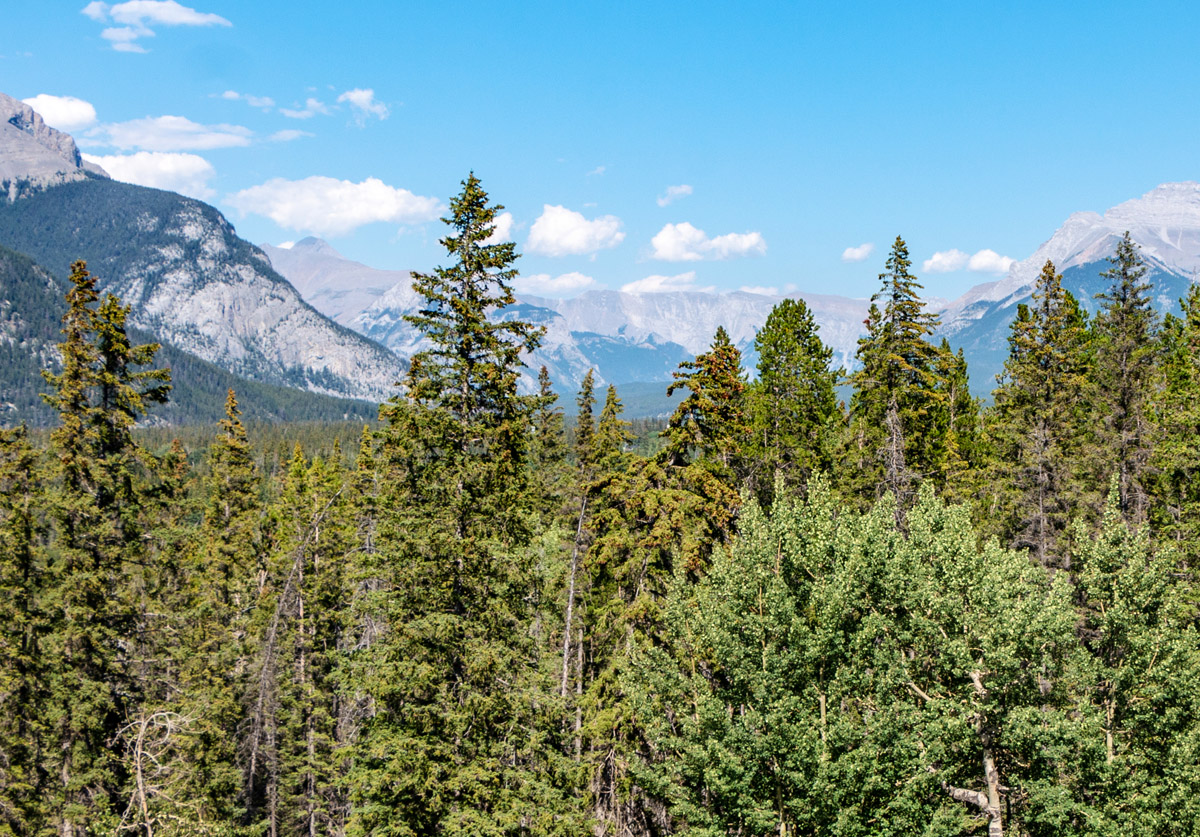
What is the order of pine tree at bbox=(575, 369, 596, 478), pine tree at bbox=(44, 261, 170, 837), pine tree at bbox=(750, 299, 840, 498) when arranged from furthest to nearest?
1. pine tree at bbox=(575, 369, 596, 478)
2. pine tree at bbox=(750, 299, 840, 498)
3. pine tree at bbox=(44, 261, 170, 837)

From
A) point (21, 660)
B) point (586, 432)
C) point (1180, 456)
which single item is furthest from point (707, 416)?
point (586, 432)

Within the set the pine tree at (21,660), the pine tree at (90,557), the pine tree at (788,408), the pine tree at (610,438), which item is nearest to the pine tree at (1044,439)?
the pine tree at (788,408)

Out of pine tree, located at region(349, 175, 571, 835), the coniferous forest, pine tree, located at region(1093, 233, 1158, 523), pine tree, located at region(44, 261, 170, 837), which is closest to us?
pine tree, located at region(349, 175, 571, 835)

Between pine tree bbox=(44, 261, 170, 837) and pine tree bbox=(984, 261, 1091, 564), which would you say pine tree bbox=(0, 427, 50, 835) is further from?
pine tree bbox=(984, 261, 1091, 564)

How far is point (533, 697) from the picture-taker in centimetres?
1522

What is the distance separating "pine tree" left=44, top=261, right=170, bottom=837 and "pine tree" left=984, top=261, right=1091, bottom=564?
106 feet

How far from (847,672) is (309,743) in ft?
85.6

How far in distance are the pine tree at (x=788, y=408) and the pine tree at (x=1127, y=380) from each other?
10712mm

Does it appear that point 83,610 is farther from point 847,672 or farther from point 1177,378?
point 1177,378

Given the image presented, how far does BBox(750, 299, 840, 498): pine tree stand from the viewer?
3127 cm

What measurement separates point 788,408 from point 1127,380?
13.0 m

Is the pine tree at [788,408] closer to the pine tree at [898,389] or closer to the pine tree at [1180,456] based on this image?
the pine tree at [898,389]

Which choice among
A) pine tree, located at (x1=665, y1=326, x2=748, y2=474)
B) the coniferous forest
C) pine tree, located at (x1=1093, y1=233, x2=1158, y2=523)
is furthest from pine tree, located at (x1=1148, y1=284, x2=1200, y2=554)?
pine tree, located at (x1=665, y1=326, x2=748, y2=474)

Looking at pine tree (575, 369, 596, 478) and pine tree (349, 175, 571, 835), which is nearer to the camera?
pine tree (349, 175, 571, 835)
